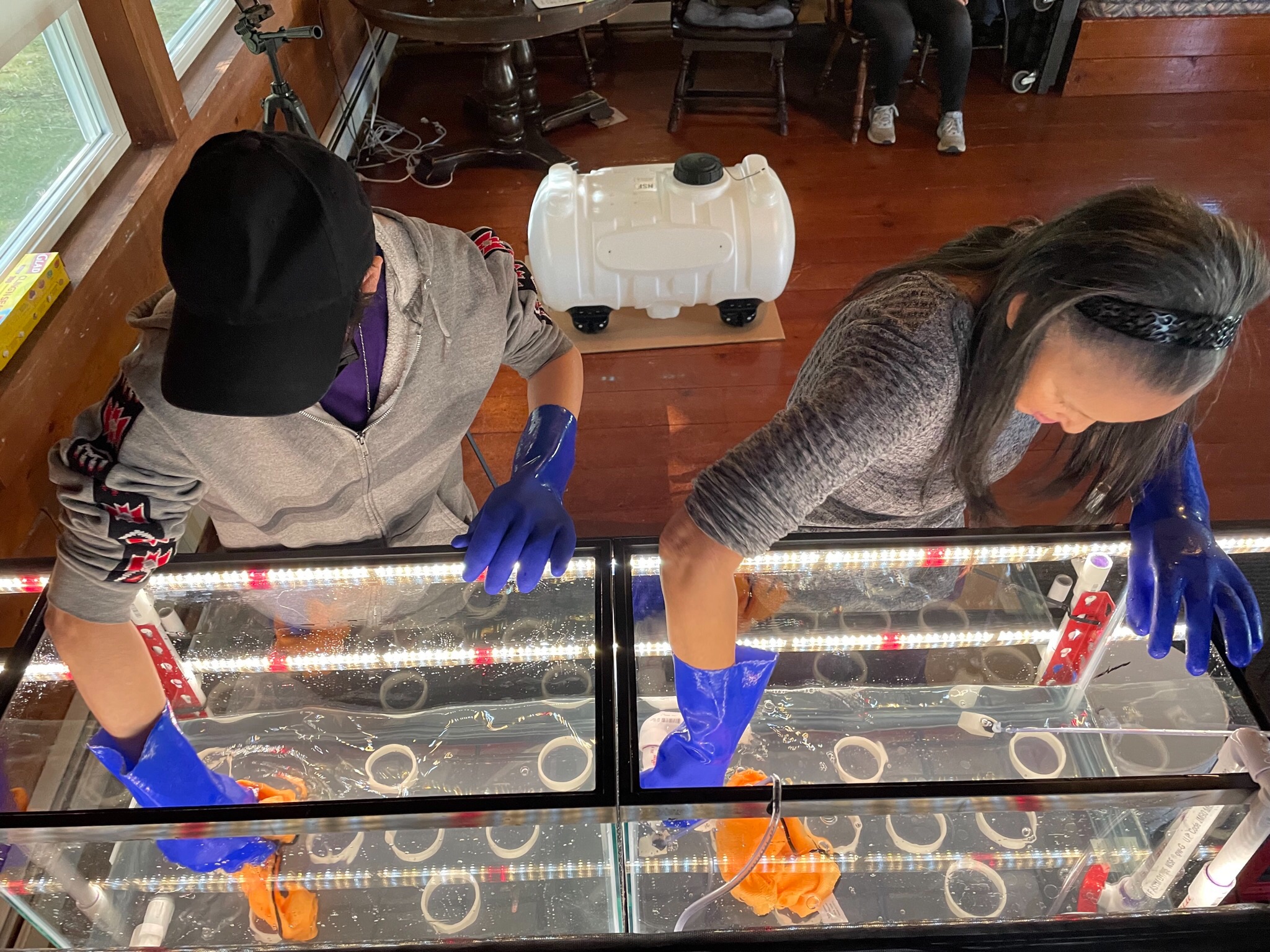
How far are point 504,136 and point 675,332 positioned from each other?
5.25ft

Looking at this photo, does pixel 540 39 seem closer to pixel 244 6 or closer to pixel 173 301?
pixel 244 6

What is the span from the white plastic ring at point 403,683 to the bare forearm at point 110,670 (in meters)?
0.28

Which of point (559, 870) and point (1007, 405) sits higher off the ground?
point (1007, 405)

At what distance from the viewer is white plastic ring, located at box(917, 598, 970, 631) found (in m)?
1.33

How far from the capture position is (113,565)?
111cm

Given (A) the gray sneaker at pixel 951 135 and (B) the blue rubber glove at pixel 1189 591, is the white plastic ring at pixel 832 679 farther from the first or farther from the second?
(A) the gray sneaker at pixel 951 135

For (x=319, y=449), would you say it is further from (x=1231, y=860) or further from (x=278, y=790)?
(x=1231, y=860)

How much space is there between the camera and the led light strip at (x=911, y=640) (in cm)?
129

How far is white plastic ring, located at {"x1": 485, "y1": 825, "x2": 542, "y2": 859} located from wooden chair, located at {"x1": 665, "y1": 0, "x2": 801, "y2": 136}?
408 cm

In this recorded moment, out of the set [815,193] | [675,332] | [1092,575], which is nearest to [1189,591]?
[1092,575]

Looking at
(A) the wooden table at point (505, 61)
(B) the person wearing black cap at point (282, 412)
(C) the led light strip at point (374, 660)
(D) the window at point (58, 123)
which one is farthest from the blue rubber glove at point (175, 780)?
(A) the wooden table at point (505, 61)

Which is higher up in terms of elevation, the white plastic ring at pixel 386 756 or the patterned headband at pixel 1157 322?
the patterned headband at pixel 1157 322

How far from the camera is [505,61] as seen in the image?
422 centimetres

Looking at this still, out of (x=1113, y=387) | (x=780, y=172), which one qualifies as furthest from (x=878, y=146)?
(x=1113, y=387)
